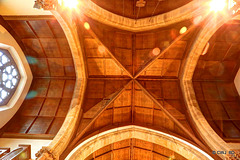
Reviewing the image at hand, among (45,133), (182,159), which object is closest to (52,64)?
(45,133)

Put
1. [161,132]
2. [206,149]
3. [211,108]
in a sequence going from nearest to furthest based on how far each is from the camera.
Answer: [206,149]
[161,132]
[211,108]

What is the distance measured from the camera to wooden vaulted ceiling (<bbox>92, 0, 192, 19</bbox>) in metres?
9.47

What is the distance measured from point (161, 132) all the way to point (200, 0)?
800 cm

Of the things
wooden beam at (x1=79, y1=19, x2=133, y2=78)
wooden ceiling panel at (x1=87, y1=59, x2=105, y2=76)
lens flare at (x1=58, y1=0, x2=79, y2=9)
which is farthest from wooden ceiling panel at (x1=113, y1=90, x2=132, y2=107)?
lens flare at (x1=58, y1=0, x2=79, y2=9)

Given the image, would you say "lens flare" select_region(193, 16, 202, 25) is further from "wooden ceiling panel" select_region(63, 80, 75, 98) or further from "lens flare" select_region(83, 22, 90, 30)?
"wooden ceiling panel" select_region(63, 80, 75, 98)

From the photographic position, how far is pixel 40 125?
30.0 ft

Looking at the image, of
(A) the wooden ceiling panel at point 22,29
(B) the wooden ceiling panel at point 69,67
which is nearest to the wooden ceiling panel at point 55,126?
(B) the wooden ceiling panel at point 69,67

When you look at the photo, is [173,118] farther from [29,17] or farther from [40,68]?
[29,17]

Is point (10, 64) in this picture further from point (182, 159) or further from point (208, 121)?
point (208, 121)

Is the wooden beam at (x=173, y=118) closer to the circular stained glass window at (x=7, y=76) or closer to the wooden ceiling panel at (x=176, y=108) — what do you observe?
the wooden ceiling panel at (x=176, y=108)

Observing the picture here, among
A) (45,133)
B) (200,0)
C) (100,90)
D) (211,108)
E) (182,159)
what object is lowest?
(182,159)

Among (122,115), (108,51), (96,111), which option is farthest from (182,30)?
(96,111)

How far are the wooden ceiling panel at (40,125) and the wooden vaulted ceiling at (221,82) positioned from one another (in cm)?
1017

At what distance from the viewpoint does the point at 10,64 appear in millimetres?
8969
